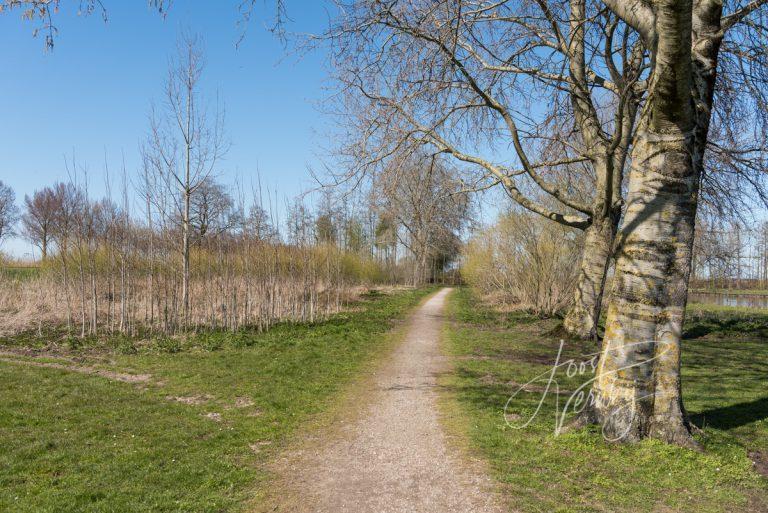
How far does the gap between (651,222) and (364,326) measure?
10.8 metres

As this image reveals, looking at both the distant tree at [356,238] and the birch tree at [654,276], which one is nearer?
the birch tree at [654,276]

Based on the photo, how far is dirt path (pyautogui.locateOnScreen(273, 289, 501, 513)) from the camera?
390 cm

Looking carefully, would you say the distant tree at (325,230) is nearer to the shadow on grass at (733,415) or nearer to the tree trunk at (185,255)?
the tree trunk at (185,255)

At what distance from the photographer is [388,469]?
4.58 m

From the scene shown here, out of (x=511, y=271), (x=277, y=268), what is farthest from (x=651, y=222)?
(x=511, y=271)

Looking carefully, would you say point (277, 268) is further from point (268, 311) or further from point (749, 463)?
point (749, 463)

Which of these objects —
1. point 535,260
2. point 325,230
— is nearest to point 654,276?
point 535,260

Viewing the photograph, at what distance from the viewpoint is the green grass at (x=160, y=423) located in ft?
13.3

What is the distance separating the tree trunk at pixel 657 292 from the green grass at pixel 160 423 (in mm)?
3816

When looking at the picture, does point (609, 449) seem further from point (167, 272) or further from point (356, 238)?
point (356, 238)

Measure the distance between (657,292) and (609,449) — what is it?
5.59 ft

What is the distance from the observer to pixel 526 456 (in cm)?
480

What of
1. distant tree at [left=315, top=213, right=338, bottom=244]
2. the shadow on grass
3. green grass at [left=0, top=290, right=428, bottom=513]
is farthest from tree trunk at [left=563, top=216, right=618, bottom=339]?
distant tree at [left=315, top=213, right=338, bottom=244]

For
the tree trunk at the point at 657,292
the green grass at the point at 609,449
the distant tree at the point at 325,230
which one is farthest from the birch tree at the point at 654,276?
the distant tree at the point at 325,230
